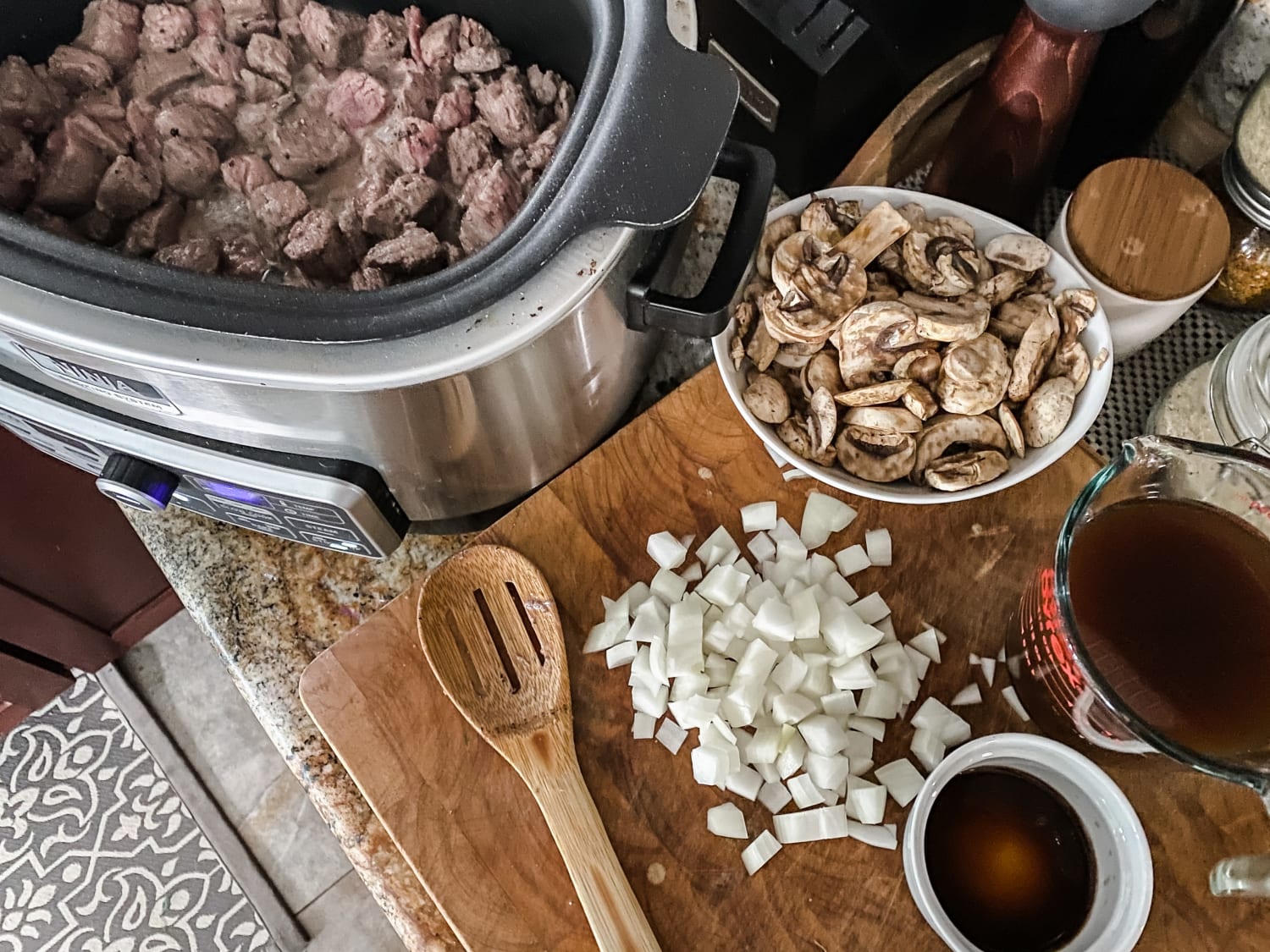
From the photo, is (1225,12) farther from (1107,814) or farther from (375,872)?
(375,872)

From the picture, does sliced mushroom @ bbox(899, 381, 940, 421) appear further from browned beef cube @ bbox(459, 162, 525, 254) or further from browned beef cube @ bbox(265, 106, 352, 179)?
browned beef cube @ bbox(265, 106, 352, 179)

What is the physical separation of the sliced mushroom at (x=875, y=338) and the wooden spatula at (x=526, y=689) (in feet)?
0.91

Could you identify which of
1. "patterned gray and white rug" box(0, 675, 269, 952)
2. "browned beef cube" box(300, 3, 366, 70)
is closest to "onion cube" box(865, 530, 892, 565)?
"browned beef cube" box(300, 3, 366, 70)

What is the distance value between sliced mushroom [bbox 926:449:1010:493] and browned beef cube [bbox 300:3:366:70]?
22.1 inches

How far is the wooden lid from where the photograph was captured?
69 cm

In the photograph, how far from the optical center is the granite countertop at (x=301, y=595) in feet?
2.44

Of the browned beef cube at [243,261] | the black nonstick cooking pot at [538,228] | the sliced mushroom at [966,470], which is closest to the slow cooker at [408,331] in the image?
the black nonstick cooking pot at [538,228]

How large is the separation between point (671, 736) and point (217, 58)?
2.05ft

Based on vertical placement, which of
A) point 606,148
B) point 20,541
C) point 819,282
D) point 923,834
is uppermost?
point 606,148

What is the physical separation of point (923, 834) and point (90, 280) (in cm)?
59

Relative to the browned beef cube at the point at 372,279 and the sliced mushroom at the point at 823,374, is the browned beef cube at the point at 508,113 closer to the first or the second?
the browned beef cube at the point at 372,279

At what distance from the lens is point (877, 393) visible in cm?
66

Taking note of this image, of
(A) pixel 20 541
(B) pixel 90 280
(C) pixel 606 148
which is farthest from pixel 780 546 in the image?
(A) pixel 20 541

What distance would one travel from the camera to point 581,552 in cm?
73
